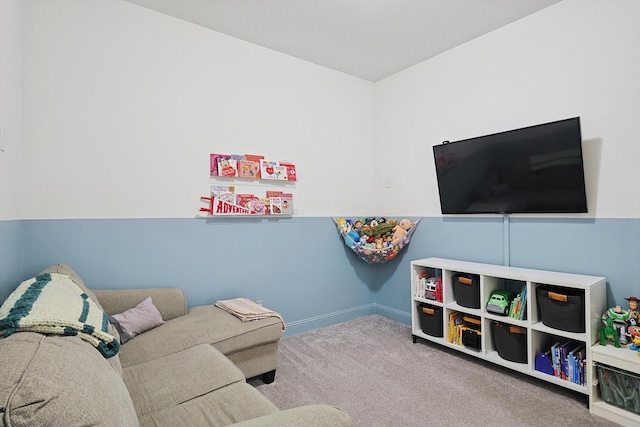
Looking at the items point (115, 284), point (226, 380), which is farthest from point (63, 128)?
point (226, 380)

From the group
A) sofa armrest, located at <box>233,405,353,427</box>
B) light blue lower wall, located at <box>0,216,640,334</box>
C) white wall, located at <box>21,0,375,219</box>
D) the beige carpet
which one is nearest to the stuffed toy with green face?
light blue lower wall, located at <box>0,216,640,334</box>

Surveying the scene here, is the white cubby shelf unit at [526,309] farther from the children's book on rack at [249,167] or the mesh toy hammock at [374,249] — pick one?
the children's book on rack at [249,167]

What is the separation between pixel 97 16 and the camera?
7.76ft

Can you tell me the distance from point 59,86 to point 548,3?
350 cm

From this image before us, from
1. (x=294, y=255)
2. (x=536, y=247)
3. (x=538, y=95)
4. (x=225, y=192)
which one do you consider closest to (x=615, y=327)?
(x=536, y=247)

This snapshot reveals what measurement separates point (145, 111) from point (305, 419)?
8.01ft

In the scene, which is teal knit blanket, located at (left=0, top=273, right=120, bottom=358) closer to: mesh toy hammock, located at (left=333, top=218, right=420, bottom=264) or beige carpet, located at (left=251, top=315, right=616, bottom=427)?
beige carpet, located at (left=251, top=315, right=616, bottom=427)

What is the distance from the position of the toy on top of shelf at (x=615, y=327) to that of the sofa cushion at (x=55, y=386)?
2.46 metres

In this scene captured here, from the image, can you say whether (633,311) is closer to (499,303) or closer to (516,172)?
(499,303)

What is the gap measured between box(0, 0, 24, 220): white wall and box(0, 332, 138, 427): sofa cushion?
4.44 ft

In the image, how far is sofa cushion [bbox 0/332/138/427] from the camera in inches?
25.8

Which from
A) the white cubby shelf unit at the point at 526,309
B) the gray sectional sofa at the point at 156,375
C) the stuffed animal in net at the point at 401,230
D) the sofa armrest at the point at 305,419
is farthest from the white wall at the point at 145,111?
the sofa armrest at the point at 305,419

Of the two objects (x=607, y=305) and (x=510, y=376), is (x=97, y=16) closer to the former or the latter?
(x=510, y=376)

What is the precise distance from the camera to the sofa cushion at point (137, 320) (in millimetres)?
2003
